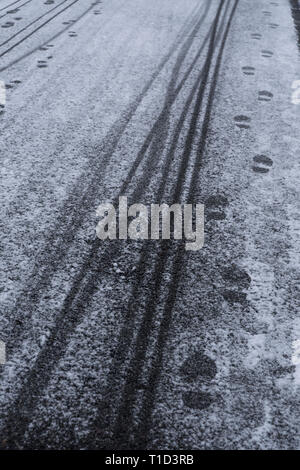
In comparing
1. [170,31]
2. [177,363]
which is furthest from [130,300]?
[170,31]

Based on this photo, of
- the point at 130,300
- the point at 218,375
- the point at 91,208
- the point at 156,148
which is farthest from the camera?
the point at 156,148

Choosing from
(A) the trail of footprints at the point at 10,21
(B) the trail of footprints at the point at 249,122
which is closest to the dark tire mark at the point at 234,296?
(B) the trail of footprints at the point at 249,122

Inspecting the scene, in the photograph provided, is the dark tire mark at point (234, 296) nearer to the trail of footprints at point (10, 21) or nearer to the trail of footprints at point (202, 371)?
the trail of footprints at point (202, 371)

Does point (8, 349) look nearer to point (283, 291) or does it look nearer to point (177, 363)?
point (177, 363)

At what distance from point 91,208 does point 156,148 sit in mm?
653

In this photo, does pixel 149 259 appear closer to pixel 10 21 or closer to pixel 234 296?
pixel 234 296

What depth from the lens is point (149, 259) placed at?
1.68 meters

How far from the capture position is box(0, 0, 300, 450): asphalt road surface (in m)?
1.19

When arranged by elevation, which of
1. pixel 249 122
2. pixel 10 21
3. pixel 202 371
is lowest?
pixel 202 371

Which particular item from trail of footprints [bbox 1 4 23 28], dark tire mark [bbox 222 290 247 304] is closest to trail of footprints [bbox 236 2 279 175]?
dark tire mark [bbox 222 290 247 304]

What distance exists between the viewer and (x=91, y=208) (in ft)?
6.36

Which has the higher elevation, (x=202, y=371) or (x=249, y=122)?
(x=249, y=122)

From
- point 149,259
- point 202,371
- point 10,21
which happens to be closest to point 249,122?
point 149,259

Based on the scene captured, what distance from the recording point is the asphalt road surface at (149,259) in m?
1.19
